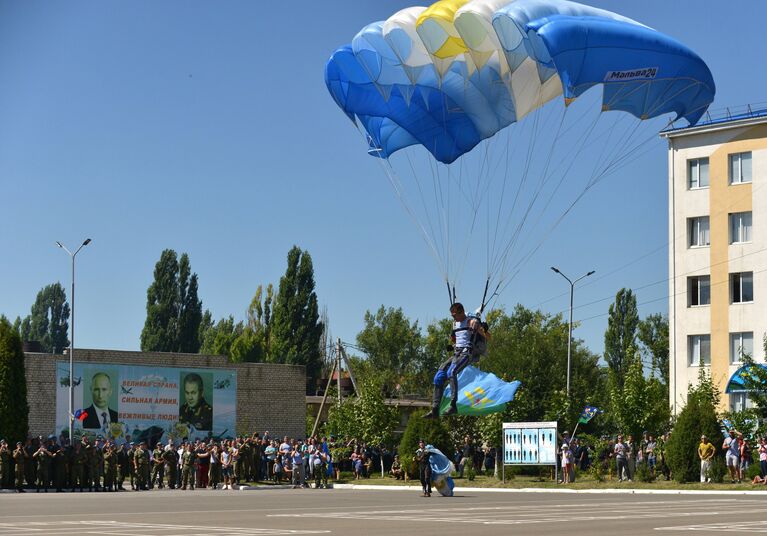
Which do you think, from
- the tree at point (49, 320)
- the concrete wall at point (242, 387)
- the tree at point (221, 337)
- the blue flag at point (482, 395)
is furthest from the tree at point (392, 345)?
the blue flag at point (482, 395)

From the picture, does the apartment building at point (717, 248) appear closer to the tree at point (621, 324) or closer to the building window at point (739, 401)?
the building window at point (739, 401)

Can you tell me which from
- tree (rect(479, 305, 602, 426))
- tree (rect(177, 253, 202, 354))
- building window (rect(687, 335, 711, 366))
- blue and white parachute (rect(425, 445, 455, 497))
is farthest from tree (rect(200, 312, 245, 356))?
blue and white parachute (rect(425, 445, 455, 497))

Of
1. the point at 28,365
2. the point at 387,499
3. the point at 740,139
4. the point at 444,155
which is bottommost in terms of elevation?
the point at 387,499

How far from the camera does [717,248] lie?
163 feet

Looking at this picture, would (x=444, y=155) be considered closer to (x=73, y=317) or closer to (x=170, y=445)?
(x=170, y=445)

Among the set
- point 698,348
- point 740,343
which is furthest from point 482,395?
point 740,343

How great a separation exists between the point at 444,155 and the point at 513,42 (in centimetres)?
409

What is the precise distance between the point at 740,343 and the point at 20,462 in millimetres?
29473

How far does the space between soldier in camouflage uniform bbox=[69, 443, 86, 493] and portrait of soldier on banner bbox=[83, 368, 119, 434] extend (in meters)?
14.7

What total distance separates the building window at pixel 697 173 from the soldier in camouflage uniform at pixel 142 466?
2653cm

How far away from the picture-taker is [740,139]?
49062 millimetres

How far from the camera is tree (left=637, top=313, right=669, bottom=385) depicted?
8869cm

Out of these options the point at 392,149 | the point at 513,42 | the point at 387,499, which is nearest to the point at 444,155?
the point at 392,149

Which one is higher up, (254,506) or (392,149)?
(392,149)
